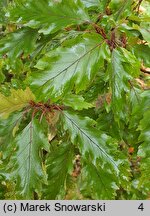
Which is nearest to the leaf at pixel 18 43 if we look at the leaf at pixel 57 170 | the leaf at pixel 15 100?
the leaf at pixel 15 100

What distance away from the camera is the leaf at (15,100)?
1025mm

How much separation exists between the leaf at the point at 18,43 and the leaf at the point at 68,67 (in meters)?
0.19

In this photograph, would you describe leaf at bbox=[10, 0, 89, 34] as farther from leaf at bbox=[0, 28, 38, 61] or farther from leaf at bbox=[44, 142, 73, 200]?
leaf at bbox=[44, 142, 73, 200]

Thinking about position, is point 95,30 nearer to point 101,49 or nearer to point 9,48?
point 101,49

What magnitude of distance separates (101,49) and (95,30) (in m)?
0.13

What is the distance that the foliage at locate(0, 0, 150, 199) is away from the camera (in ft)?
2.91

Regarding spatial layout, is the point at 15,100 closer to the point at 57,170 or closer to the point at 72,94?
the point at 72,94

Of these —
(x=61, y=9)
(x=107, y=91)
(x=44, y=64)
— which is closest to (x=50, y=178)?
(x=107, y=91)

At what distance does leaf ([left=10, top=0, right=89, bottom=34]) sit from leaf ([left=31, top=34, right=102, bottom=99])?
10 centimetres

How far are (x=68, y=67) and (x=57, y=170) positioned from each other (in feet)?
1.47

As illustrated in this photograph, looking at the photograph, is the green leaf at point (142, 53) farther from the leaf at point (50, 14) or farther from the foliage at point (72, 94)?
the leaf at point (50, 14)

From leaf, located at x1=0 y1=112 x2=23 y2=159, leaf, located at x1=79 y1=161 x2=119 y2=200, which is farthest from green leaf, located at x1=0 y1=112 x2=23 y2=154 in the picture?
leaf, located at x1=79 y1=161 x2=119 y2=200

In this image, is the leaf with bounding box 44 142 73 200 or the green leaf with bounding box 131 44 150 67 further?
the leaf with bounding box 44 142 73 200

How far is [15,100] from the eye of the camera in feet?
3.40
